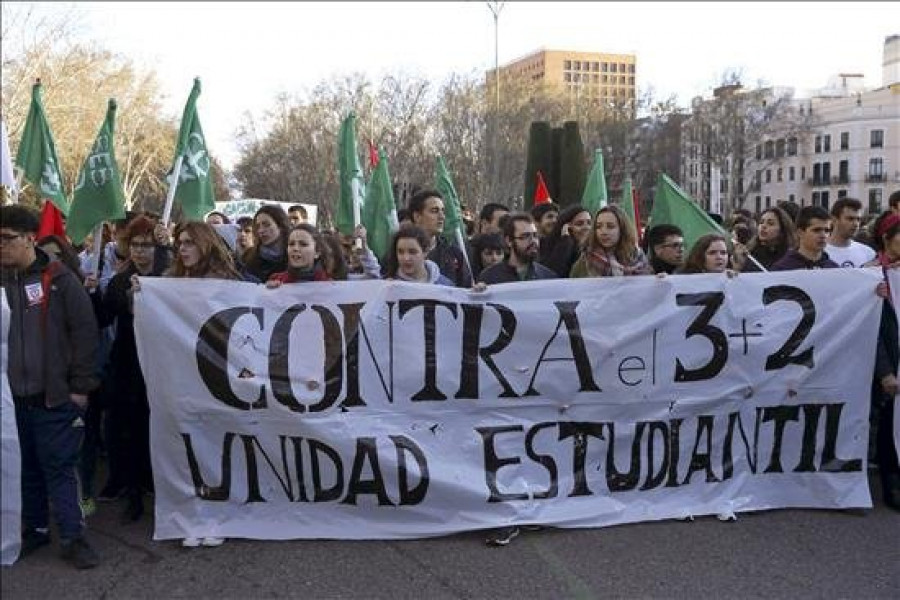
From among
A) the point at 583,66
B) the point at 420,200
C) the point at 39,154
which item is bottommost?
the point at 420,200

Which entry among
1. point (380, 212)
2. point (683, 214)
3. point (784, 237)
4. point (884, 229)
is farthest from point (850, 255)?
point (380, 212)

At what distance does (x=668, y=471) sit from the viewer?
4.92 metres

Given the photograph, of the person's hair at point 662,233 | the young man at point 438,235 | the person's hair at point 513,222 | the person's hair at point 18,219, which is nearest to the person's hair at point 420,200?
the young man at point 438,235

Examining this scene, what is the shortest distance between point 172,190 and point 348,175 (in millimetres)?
1352

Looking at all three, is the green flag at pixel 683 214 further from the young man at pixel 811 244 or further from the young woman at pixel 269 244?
the young woman at pixel 269 244

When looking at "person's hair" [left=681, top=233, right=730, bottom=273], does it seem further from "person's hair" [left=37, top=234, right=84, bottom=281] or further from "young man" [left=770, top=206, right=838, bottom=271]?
"person's hair" [left=37, top=234, right=84, bottom=281]

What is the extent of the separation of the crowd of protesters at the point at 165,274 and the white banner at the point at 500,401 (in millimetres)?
212

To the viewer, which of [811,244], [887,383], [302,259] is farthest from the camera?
[811,244]

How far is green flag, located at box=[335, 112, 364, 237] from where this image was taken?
259 inches

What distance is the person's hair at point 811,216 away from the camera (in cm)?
566

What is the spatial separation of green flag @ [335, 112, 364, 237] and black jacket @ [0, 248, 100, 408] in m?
2.48

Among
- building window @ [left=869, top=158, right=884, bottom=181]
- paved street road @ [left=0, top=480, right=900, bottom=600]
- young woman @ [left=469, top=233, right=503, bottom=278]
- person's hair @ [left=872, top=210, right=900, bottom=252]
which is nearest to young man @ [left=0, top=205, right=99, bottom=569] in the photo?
paved street road @ [left=0, top=480, right=900, bottom=600]

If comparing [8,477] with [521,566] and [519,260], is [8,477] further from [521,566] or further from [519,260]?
[519,260]

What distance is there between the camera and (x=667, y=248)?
228 inches
